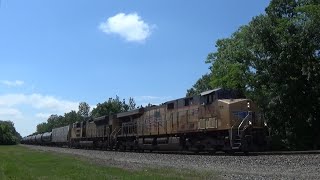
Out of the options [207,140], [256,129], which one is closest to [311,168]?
[256,129]

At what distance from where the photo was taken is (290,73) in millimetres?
37500

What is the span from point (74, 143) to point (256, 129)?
39.1 m

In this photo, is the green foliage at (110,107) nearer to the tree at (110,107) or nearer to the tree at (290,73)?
the tree at (110,107)

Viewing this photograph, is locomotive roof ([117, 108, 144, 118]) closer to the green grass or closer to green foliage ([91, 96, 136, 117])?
the green grass

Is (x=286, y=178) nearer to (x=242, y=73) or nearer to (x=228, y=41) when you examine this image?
(x=242, y=73)

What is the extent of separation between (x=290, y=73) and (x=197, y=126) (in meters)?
13.1

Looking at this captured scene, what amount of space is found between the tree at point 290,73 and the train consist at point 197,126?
9812mm

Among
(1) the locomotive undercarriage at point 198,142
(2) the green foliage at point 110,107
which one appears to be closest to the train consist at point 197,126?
(1) the locomotive undercarriage at point 198,142

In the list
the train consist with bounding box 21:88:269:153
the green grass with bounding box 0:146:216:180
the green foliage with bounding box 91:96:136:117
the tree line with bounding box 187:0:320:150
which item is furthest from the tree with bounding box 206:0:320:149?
the green foliage with bounding box 91:96:136:117

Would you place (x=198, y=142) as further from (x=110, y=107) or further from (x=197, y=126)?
(x=110, y=107)

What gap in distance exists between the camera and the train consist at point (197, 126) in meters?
25.1

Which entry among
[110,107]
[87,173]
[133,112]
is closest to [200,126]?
[87,173]

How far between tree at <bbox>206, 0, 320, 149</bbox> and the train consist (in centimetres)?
981

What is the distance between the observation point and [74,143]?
59719 mm
